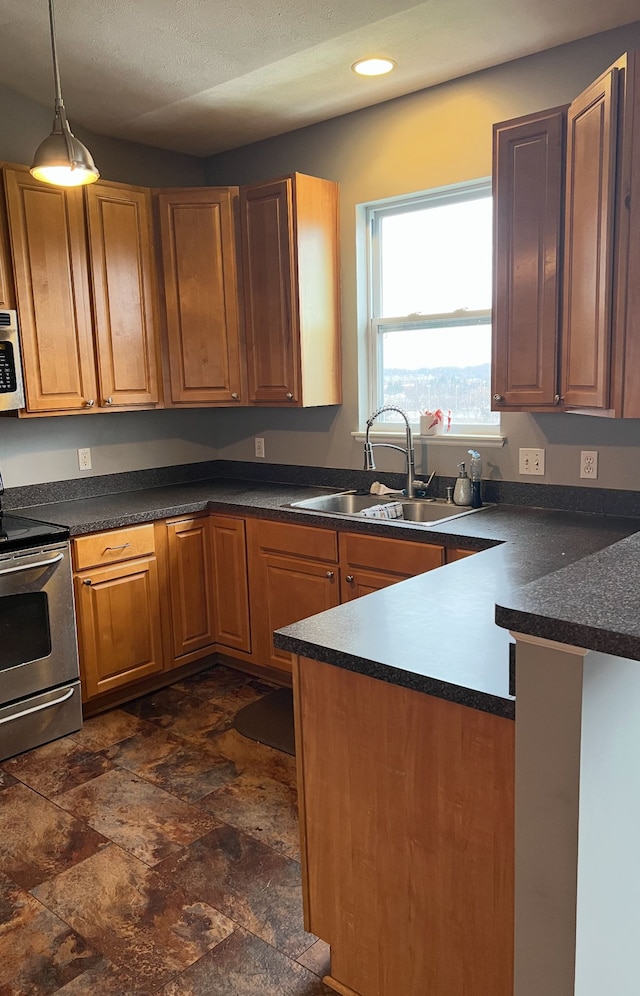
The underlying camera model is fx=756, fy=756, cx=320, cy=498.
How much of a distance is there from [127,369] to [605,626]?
2.93 metres

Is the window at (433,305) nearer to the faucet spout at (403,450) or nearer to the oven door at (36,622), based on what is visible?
the faucet spout at (403,450)

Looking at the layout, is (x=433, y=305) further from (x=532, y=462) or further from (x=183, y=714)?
(x=183, y=714)

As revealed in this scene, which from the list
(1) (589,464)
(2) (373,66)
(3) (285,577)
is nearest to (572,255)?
(1) (589,464)

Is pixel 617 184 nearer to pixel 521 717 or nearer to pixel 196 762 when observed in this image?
pixel 521 717

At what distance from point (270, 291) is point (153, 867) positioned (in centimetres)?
246

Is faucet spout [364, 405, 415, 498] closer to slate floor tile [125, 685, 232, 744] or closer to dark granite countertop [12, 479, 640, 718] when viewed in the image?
dark granite countertop [12, 479, 640, 718]

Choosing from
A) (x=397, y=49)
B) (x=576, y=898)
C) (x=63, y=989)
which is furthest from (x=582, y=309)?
(x=63, y=989)

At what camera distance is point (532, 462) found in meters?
3.08

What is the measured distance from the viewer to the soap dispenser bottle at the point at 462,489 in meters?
3.17

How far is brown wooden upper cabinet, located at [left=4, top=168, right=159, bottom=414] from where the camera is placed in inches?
125

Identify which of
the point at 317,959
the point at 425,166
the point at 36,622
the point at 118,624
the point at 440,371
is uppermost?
the point at 425,166

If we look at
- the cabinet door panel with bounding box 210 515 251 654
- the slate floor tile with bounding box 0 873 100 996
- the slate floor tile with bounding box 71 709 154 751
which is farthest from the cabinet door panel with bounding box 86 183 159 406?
the slate floor tile with bounding box 0 873 100 996

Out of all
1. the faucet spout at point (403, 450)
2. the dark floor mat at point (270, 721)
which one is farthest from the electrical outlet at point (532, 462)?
A: the dark floor mat at point (270, 721)

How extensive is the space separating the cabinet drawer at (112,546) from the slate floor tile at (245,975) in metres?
1.64
